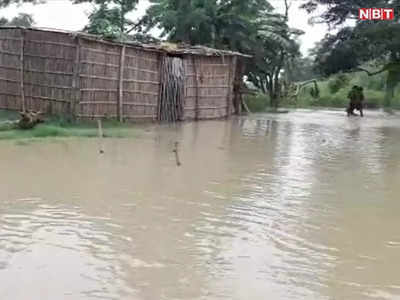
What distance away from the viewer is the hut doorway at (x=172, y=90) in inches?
648

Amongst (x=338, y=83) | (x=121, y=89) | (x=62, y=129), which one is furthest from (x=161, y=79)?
(x=338, y=83)

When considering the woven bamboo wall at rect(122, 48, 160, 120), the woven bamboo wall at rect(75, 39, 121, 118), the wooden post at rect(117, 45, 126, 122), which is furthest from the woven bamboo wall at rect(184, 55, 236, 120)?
the woven bamboo wall at rect(75, 39, 121, 118)

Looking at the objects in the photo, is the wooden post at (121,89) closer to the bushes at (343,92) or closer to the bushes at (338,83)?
the bushes at (343,92)

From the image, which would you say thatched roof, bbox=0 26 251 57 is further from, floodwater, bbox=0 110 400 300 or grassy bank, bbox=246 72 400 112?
grassy bank, bbox=246 72 400 112

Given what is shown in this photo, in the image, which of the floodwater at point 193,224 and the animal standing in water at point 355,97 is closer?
the floodwater at point 193,224

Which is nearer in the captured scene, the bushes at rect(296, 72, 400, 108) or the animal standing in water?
the animal standing in water

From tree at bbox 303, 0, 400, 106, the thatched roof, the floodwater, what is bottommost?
the floodwater

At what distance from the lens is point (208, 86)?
18.9 metres

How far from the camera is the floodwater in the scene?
4038 millimetres

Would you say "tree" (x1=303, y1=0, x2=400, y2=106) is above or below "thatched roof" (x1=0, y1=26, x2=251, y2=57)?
above

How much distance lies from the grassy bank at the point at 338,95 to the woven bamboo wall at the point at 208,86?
7.46 meters

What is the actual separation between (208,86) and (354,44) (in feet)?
40.1

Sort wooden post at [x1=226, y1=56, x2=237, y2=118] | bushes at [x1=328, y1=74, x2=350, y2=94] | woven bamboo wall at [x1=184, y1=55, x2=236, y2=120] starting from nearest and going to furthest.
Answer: woven bamboo wall at [x1=184, y1=55, x2=236, y2=120], wooden post at [x1=226, y1=56, x2=237, y2=118], bushes at [x1=328, y1=74, x2=350, y2=94]

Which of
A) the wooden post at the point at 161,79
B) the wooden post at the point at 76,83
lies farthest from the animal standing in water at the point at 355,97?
the wooden post at the point at 76,83
